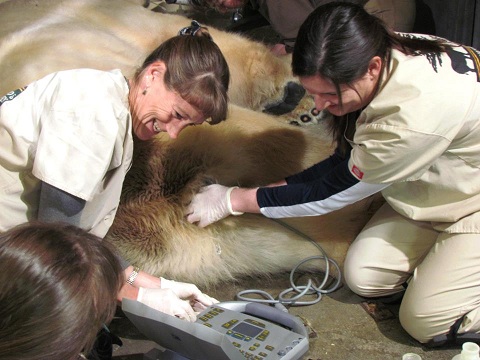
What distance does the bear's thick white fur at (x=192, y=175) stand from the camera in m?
2.05

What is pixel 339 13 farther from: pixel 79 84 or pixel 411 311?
pixel 411 311

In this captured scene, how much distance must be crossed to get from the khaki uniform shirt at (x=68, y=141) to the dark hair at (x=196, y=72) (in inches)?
5.8

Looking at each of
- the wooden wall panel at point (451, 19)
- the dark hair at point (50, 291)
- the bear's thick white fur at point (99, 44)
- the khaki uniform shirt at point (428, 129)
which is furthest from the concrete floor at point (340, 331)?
the wooden wall panel at point (451, 19)

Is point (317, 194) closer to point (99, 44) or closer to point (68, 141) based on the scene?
point (68, 141)

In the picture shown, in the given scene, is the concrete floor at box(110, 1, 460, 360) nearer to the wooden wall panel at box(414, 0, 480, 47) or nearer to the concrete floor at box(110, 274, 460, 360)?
the concrete floor at box(110, 274, 460, 360)

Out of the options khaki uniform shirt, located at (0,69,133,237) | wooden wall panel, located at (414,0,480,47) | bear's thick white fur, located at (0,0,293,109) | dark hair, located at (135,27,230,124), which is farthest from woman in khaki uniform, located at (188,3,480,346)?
wooden wall panel, located at (414,0,480,47)

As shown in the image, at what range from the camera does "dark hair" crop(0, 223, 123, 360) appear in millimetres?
1062

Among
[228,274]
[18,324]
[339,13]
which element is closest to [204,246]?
[228,274]

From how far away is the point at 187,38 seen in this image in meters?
1.78

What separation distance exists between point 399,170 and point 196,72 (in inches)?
25.6

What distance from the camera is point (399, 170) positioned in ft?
5.69

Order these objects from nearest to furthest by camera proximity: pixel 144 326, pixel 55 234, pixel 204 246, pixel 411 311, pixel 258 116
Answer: pixel 55 234 → pixel 144 326 → pixel 411 311 → pixel 204 246 → pixel 258 116

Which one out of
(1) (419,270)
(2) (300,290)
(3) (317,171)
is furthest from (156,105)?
(1) (419,270)

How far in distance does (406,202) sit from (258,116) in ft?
2.33
